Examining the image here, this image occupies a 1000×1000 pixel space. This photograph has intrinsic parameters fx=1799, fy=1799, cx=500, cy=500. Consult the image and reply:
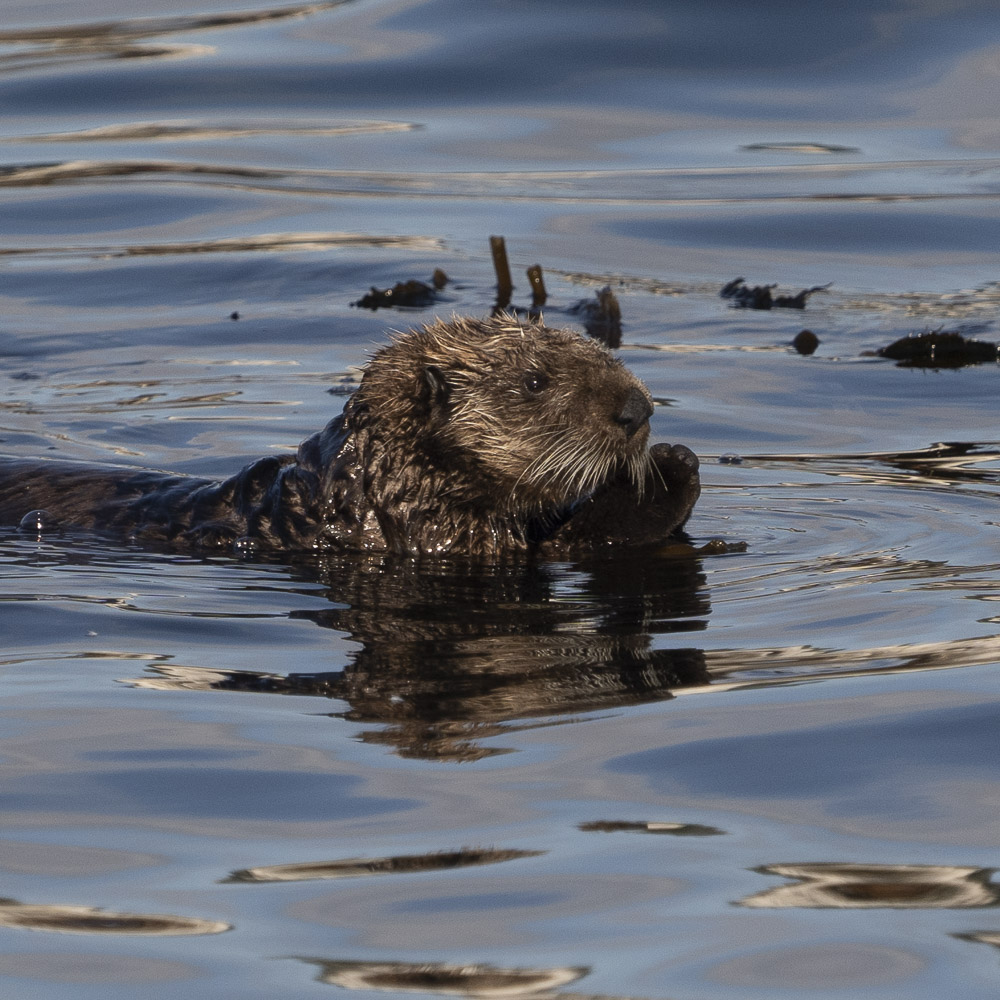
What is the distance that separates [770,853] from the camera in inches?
134

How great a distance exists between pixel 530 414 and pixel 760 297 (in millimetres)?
5114

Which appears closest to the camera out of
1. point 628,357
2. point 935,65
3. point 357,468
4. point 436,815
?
point 436,815

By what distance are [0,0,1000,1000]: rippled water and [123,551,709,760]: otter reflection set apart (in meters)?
0.02

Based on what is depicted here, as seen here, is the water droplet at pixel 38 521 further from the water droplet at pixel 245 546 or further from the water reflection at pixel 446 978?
the water reflection at pixel 446 978

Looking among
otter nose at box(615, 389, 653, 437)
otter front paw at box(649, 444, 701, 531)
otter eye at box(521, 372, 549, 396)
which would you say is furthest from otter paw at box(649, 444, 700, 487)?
otter eye at box(521, 372, 549, 396)

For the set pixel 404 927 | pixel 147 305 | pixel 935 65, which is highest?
pixel 935 65

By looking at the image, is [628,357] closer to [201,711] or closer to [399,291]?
[399,291]

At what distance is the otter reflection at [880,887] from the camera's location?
10.4 ft

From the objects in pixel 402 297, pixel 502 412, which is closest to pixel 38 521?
pixel 502 412

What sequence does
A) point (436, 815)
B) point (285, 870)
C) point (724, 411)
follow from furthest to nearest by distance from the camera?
point (724, 411), point (436, 815), point (285, 870)

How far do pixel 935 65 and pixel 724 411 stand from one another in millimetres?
9217

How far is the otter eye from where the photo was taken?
239 inches

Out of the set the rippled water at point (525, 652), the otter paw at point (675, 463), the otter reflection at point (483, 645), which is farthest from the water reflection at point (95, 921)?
the otter paw at point (675, 463)

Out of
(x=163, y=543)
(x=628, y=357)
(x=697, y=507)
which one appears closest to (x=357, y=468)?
(x=163, y=543)
